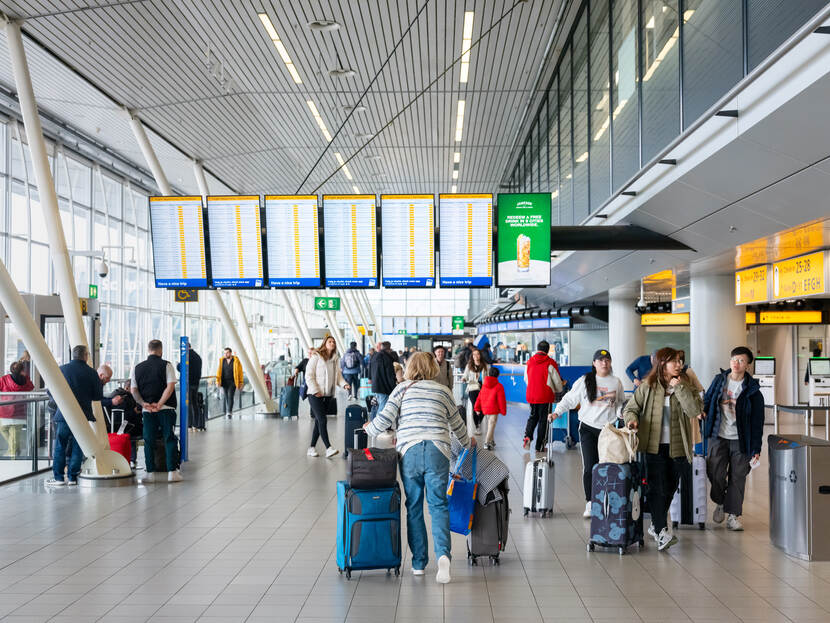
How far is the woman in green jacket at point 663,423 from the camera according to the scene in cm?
731

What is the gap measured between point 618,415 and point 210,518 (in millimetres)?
4278

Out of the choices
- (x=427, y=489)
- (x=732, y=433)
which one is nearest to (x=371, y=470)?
(x=427, y=489)

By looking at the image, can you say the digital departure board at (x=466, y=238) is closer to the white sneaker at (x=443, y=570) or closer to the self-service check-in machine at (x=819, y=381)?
the white sneaker at (x=443, y=570)

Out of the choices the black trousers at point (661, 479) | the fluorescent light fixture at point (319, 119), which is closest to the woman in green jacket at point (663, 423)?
the black trousers at point (661, 479)

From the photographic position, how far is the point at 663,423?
742 cm

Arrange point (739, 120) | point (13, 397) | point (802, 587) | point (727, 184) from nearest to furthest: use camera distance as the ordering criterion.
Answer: point (802, 587), point (739, 120), point (727, 184), point (13, 397)

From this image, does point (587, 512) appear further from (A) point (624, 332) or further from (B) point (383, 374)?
(A) point (624, 332)

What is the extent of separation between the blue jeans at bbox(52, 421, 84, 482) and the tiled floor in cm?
99

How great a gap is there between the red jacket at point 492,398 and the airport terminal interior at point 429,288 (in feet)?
0.16

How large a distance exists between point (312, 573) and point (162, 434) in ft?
18.2

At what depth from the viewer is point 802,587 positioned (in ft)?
20.0

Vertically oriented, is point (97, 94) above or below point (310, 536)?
above

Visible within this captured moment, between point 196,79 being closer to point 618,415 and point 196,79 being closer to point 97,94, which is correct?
point 97,94

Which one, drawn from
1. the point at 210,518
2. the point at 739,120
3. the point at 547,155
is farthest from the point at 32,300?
the point at 739,120
